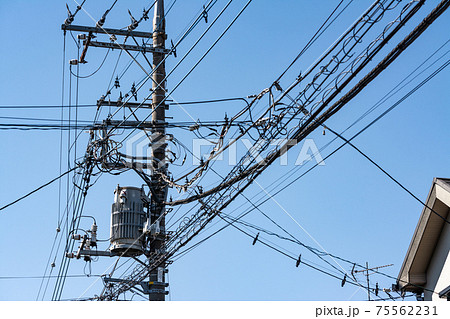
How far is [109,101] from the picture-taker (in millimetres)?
22359

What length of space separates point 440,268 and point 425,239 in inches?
23.7

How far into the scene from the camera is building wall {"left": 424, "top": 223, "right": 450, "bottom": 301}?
16.1 meters

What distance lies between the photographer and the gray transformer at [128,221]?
21.5 metres

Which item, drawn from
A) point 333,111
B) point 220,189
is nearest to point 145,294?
point 220,189

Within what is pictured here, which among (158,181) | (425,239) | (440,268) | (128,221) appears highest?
(158,181)

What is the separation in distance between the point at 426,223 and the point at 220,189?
154 inches

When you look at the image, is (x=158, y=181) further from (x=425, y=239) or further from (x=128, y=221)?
(x=425, y=239)

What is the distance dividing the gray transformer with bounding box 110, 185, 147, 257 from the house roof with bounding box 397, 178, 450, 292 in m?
6.95

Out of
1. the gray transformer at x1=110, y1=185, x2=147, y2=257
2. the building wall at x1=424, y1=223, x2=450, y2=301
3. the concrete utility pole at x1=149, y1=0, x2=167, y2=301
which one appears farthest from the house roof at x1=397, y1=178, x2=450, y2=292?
the gray transformer at x1=110, y1=185, x2=147, y2=257

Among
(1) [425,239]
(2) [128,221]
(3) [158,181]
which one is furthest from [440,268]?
Answer: (2) [128,221]

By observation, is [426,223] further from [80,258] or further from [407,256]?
[80,258]

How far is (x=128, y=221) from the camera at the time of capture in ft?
71.2

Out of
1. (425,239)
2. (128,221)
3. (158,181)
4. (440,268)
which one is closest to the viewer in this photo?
(440,268)

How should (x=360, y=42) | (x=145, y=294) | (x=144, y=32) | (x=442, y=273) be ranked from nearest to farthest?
(x=360, y=42) < (x=442, y=273) < (x=145, y=294) < (x=144, y=32)
